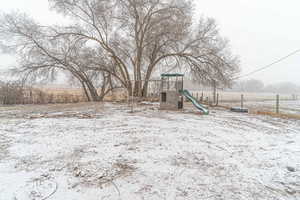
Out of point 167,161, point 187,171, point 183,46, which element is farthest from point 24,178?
point 183,46

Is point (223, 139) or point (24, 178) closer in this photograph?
point (24, 178)

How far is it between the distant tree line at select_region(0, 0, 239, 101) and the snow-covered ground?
27.6 feet

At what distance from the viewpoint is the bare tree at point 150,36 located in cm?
1144

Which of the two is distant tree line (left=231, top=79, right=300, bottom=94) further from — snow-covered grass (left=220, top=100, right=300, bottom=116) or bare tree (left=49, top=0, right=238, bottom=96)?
bare tree (left=49, top=0, right=238, bottom=96)

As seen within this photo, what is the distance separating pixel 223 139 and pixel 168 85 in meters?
5.54

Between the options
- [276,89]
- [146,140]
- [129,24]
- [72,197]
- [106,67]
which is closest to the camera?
[72,197]

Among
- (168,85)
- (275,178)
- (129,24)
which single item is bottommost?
(275,178)

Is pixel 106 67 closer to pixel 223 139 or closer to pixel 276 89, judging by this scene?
pixel 223 139

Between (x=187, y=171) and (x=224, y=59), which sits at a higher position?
(x=224, y=59)

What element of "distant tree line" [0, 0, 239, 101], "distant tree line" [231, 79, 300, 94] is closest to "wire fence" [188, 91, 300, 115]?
"distant tree line" [0, 0, 239, 101]

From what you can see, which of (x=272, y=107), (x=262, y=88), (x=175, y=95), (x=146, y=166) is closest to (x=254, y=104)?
(x=272, y=107)

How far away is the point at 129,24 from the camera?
40.8 ft

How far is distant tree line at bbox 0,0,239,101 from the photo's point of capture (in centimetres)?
1134

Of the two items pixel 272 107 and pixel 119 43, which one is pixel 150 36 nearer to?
pixel 119 43
